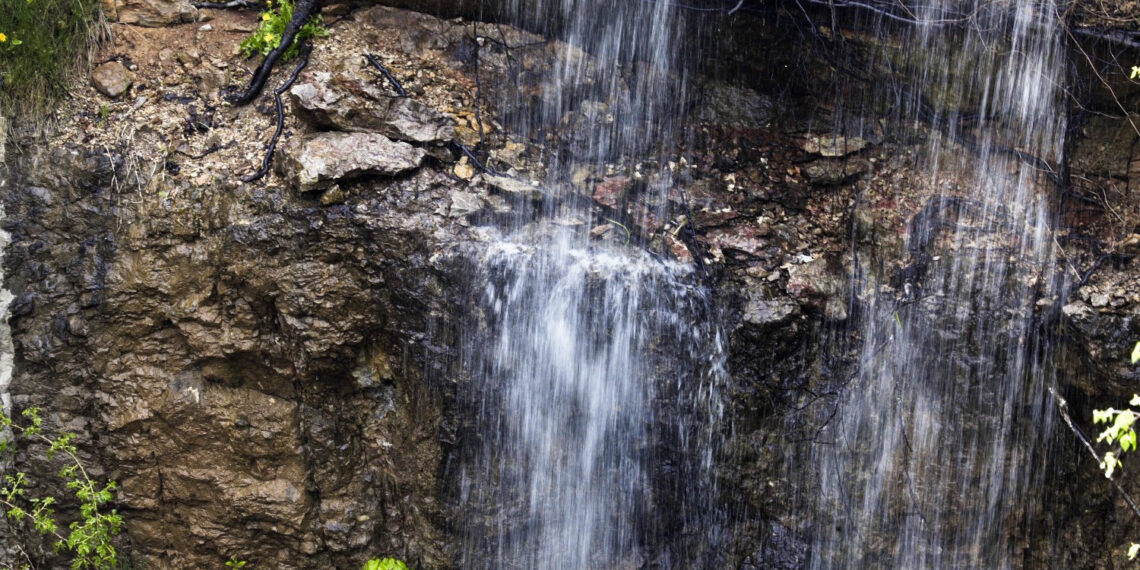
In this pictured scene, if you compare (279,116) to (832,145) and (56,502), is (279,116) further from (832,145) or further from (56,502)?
(832,145)

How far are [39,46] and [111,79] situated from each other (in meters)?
0.39

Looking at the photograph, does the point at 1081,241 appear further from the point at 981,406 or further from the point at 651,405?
the point at 651,405

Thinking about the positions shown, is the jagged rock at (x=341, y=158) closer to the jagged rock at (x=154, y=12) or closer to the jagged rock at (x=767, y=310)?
the jagged rock at (x=154, y=12)

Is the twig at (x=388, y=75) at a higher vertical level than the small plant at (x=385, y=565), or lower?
higher

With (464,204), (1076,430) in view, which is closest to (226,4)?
(464,204)

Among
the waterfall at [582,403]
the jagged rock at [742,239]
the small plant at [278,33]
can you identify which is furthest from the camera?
the small plant at [278,33]

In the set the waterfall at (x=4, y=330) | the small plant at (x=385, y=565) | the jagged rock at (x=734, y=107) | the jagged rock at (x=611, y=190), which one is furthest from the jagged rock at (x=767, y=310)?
the waterfall at (x=4, y=330)

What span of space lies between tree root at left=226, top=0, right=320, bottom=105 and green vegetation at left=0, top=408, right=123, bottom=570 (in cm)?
201

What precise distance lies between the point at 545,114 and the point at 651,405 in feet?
6.12


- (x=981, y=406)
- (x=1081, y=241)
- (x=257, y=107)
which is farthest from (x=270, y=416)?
(x=1081, y=241)

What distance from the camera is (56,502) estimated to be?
181 inches

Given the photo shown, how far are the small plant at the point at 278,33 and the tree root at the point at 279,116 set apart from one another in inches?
2.7

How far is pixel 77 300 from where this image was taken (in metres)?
4.48

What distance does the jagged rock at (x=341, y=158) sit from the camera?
14.0 feet
